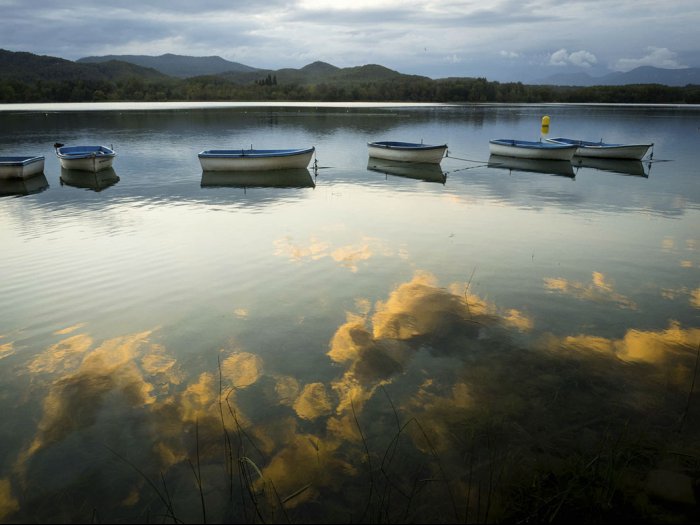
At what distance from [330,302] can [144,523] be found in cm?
642

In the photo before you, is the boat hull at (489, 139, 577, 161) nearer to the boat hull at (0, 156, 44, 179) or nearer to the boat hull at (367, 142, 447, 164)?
the boat hull at (367, 142, 447, 164)

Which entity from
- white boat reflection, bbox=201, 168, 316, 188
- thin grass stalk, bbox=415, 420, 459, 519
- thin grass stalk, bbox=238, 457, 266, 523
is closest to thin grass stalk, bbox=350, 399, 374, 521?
thin grass stalk, bbox=415, 420, 459, 519

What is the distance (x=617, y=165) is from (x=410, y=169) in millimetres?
16236

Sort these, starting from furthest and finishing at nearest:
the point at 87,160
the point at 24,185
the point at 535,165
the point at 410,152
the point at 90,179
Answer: the point at 535,165, the point at 410,152, the point at 87,160, the point at 90,179, the point at 24,185

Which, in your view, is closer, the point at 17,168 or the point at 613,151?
the point at 17,168

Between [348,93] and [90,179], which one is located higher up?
[348,93]

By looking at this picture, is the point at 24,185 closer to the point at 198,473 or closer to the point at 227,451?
the point at 227,451

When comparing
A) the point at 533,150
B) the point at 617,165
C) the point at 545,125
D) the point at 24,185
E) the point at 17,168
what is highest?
the point at 545,125

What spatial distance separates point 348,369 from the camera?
27.1ft

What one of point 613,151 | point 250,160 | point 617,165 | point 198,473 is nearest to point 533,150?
point 617,165

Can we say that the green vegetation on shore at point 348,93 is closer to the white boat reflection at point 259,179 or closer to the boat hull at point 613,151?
the boat hull at point 613,151

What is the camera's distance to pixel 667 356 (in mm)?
8570

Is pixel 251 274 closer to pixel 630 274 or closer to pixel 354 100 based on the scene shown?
pixel 630 274

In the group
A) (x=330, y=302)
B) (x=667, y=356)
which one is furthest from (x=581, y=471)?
(x=330, y=302)
